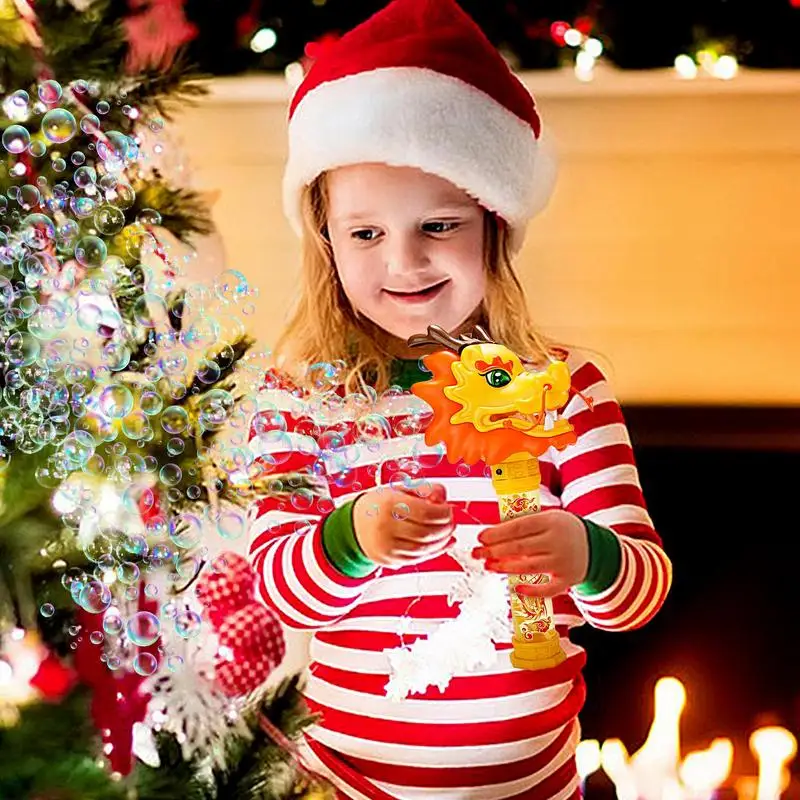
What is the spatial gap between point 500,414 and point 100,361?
12.4 inches

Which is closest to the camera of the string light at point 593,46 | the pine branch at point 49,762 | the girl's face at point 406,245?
the pine branch at point 49,762

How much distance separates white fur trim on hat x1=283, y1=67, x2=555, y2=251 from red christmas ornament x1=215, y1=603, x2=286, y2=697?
44 centimetres

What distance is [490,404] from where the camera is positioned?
84cm

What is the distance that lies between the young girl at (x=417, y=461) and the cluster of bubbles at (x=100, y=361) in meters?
0.16

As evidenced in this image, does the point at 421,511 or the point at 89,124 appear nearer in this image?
the point at 89,124

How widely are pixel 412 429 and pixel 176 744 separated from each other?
0.37m

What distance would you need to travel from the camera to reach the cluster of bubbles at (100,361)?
68 centimetres

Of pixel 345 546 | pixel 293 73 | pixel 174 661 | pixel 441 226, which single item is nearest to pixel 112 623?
pixel 174 661

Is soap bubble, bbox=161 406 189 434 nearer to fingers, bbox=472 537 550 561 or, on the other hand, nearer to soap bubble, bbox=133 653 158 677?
soap bubble, bbox=133 653 158 677

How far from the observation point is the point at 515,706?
3.07ft

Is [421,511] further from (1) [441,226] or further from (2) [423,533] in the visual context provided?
(1) [441,226]

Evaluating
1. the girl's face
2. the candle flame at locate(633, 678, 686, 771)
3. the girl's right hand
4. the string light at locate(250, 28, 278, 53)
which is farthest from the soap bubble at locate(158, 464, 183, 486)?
the candle flame at locate(633, 678, 686, 771)

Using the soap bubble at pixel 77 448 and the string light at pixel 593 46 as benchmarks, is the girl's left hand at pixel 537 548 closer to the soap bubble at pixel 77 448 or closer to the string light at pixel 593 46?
the soap bubble at pixel 77 448

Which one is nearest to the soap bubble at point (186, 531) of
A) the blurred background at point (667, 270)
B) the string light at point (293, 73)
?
the blurred background at point (667, 270)
